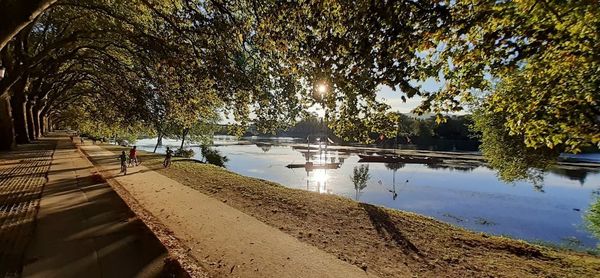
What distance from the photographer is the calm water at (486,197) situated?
21.8 m

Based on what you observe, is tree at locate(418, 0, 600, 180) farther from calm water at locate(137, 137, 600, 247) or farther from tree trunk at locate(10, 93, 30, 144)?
tree trunk at locate(10, 93, 30, 144)

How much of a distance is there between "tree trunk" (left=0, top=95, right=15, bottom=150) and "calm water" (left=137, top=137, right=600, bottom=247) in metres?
22.3

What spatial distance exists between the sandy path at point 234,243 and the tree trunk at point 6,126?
10.9m

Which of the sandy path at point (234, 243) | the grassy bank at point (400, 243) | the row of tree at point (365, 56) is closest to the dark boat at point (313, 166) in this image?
the grassy bank at point (400, 243)

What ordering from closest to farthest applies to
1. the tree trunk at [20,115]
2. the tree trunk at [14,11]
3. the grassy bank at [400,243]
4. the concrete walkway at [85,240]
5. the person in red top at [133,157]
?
the concrete walkway at [85,240] < the tree trunk at [14,11] < the grassy bank at [400,243] < the tree trunk at [20,115] < the person in red top at [133,157]

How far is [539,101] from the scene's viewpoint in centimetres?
690

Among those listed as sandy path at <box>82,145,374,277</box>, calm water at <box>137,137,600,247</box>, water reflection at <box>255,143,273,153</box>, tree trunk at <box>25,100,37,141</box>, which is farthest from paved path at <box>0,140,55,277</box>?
water reflection at <box>255,143,273,153</box>

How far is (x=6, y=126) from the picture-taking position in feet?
66.2

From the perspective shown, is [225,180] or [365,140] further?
[225,180]

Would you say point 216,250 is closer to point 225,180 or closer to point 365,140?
point 365,140

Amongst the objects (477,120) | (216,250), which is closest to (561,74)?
(216,250)

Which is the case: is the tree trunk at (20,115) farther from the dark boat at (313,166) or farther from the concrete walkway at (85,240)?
the dark boat at (313,166)

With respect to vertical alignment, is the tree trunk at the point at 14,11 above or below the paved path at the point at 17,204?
above

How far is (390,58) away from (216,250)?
6.18m
